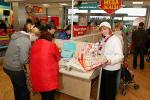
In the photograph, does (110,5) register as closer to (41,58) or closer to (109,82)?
(109,82)

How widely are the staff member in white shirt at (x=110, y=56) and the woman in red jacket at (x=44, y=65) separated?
0.72 m

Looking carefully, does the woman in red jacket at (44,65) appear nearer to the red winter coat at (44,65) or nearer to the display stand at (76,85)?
the red winter coat at (44,65)

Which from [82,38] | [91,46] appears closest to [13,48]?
[91,46]

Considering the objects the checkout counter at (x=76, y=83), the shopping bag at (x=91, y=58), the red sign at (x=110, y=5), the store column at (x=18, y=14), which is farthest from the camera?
the red sign at (x=110, y=5)

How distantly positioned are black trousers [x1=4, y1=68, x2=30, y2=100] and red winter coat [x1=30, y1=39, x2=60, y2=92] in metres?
0.19

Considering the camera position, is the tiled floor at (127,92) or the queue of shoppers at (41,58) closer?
the queue of shoppers at (41,58)

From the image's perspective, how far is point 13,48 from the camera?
2.31 m

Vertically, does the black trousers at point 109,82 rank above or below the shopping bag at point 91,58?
below

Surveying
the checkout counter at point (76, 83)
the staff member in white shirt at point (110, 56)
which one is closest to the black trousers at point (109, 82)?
the staff member in white shirt at point (110, 56)

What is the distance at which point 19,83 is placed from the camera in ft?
8.16

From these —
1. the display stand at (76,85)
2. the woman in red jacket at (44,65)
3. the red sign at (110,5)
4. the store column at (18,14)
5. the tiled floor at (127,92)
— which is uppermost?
the red sign at (110,5)

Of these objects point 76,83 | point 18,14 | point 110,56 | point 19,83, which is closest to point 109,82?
point 110,56

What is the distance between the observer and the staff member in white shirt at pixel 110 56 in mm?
2387

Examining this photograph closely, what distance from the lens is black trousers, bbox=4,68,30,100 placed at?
95.5 inches
